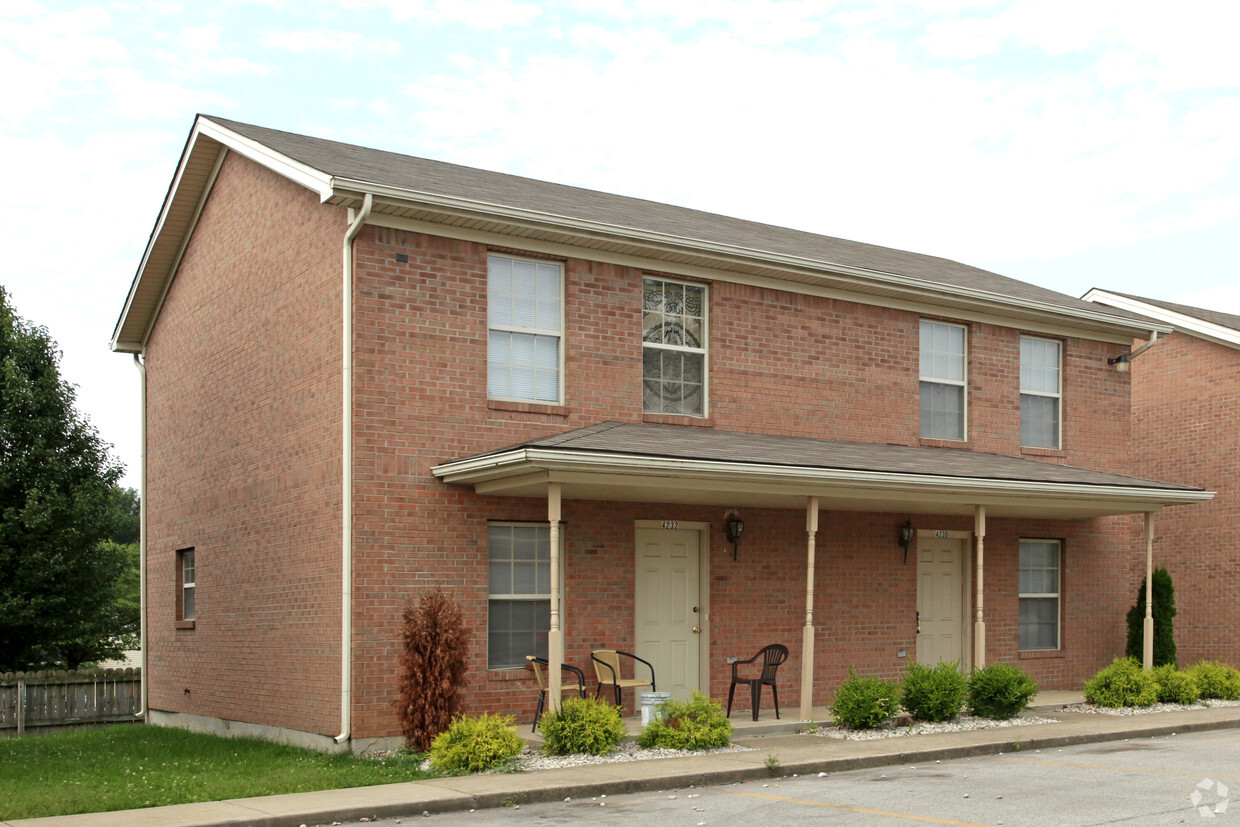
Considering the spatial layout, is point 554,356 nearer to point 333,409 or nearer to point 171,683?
point 333,409

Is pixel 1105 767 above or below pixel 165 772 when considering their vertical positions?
above

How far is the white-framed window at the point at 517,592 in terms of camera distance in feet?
45.9

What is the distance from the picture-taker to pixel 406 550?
526 inches

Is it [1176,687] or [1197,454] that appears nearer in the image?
[1176,687]

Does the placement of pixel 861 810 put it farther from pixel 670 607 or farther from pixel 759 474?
pixel 670 607

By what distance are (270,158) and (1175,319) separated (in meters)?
16.3

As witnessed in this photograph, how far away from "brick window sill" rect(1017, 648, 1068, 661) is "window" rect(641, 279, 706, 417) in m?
6.47

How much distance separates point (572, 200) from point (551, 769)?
8.56m

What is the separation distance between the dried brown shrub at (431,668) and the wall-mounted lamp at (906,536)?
7.11 metres

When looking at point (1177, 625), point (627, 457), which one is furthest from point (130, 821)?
point (1177, 625)

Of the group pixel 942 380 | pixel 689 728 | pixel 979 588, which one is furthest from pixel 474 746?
pixel 942 380

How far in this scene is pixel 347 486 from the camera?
13.1m

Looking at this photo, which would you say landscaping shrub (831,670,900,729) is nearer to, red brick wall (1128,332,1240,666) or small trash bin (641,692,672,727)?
small trash bin (641,692,672,727)

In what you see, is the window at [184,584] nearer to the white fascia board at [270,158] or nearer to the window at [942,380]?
the white fascia board at [270,158]
